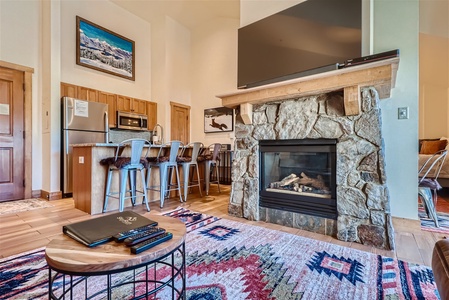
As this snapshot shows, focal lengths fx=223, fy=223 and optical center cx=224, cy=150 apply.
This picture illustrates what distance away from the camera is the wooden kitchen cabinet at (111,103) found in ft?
15.6

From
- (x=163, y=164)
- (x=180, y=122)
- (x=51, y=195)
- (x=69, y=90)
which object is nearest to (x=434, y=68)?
(x=180, y=122)

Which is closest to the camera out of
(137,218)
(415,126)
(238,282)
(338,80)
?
(137,218)

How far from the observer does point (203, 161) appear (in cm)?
430

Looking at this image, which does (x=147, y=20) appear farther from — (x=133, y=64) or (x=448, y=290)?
(x=448, y=290)

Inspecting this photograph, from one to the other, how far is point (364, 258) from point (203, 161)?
3.06 metres

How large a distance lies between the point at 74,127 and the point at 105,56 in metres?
2.00

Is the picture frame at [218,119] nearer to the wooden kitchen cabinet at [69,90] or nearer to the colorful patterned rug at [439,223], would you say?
the wooden kitchen cabinet at [69,90]

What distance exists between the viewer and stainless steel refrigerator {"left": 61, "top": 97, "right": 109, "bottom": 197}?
3854mm

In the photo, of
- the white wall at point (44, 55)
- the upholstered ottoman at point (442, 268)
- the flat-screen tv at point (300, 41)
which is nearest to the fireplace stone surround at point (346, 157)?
the flat-screen tv at point (300, 41)

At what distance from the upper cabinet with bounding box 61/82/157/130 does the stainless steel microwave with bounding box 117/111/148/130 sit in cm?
10

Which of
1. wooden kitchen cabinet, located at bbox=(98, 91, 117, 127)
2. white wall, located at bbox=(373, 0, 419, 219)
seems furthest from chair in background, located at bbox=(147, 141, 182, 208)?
white wall, located at bbox=(373, 0, 419, 219)

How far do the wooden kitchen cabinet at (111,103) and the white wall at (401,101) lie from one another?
4.71 meters

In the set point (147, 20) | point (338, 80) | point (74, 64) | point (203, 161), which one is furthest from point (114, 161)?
point (147, 20)

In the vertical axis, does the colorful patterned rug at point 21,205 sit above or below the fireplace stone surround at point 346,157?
below
